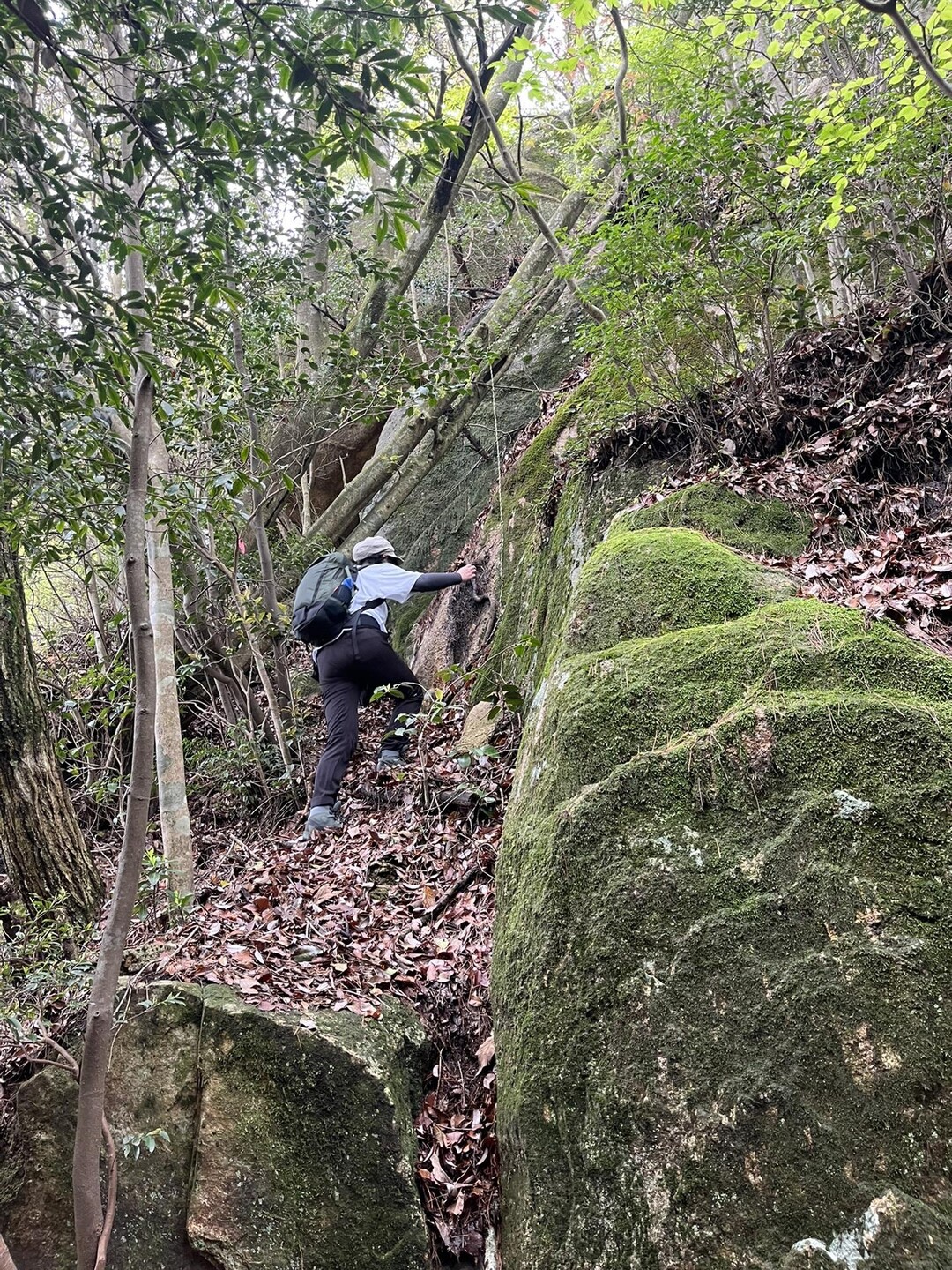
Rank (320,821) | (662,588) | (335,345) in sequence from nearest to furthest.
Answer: (662,588)
(320,821)
(335,345)

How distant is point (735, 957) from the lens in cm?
262

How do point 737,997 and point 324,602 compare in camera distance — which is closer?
point 737,997

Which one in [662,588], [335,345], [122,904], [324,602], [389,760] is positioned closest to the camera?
[122,904]

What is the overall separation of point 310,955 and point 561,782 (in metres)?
1.98

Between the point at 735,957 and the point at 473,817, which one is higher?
the point at 735,957

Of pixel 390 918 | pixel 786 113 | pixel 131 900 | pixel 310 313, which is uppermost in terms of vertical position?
pixel 310 313

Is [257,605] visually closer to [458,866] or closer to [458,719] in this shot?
[458,719]

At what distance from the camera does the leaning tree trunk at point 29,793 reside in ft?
15.9

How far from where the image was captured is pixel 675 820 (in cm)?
301

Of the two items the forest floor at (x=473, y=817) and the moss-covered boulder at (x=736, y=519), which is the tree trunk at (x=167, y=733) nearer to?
the forest floor at (x=473, y=817)

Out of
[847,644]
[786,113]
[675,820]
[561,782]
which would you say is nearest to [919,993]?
[675,820]

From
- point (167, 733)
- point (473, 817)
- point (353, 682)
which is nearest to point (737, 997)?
point (473, 817)

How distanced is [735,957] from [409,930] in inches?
107

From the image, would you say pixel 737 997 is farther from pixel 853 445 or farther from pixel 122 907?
pixel 853 445
